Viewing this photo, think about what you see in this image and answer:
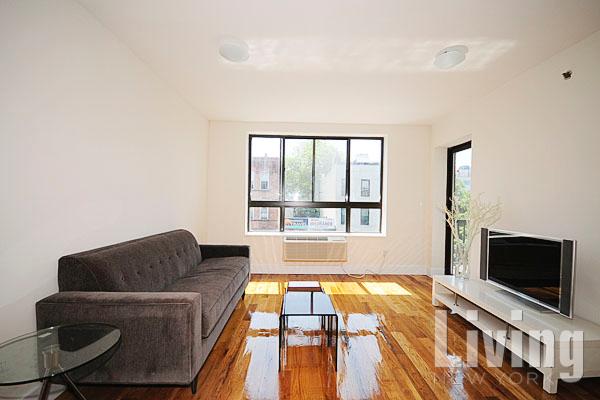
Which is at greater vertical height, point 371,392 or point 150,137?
point 150,137

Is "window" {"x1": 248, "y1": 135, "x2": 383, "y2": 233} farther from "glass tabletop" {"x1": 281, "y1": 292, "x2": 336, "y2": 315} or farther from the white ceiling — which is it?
"glass tabletop" {"x1": 281, "y1": 292, "x2": 336, "y2": 315}

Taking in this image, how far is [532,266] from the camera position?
8.48ft

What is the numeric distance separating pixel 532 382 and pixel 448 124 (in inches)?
137

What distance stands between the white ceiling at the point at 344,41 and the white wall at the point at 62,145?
312 mm

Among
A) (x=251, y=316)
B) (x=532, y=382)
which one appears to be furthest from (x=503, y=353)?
(x=251, y=316)

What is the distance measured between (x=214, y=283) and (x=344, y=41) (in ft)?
7.48

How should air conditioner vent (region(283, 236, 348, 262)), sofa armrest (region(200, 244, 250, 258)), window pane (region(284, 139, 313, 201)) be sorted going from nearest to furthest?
1. sofa armrest (region(200, 244, 250, 258))
2. air conditioner vent (region(283, 236, 348, 262))
3. window pane (region(284, 139, 313, 201))

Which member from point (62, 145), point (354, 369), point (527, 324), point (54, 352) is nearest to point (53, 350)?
point (54, 352)

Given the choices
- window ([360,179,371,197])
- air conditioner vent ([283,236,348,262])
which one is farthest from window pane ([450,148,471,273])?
air conditioner vent ([283,236,348,262])

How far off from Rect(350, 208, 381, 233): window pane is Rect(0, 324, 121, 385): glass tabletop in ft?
14.0

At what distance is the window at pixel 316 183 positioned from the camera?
5.45 m

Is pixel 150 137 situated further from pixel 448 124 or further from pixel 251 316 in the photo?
pixel 448 124

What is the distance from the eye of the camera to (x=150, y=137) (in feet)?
10.6

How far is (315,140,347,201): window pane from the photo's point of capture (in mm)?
5457
